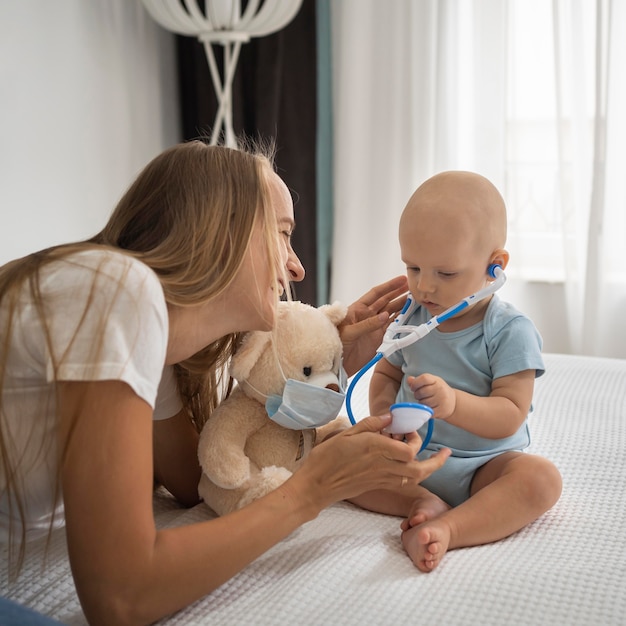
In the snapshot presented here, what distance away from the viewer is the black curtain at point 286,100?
10.3 feet

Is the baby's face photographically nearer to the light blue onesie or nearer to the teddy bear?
the light blue onesie

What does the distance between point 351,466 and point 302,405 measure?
0.22 metres

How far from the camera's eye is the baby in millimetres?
1148

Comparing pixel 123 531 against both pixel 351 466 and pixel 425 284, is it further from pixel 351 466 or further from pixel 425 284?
pixel 425 284

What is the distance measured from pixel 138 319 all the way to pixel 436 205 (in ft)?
1.88

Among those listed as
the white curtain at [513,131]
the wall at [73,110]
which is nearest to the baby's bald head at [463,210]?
the white curtain at [513,131]

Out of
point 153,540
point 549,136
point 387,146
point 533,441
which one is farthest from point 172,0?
point 153,540

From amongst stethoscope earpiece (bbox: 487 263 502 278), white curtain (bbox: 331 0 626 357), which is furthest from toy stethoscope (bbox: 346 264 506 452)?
white curtain (bbox: 331 0 626 357)

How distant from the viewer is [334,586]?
3.22ft

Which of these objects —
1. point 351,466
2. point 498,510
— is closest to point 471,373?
point 498,510

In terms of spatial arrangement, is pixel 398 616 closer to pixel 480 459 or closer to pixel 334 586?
pixel 334 586

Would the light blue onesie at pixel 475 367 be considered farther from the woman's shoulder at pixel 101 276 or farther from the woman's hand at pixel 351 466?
the woman's shoulder at pixel 101 276

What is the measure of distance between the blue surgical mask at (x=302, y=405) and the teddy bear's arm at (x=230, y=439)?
0.04 meters

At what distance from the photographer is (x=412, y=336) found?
1.23 m
